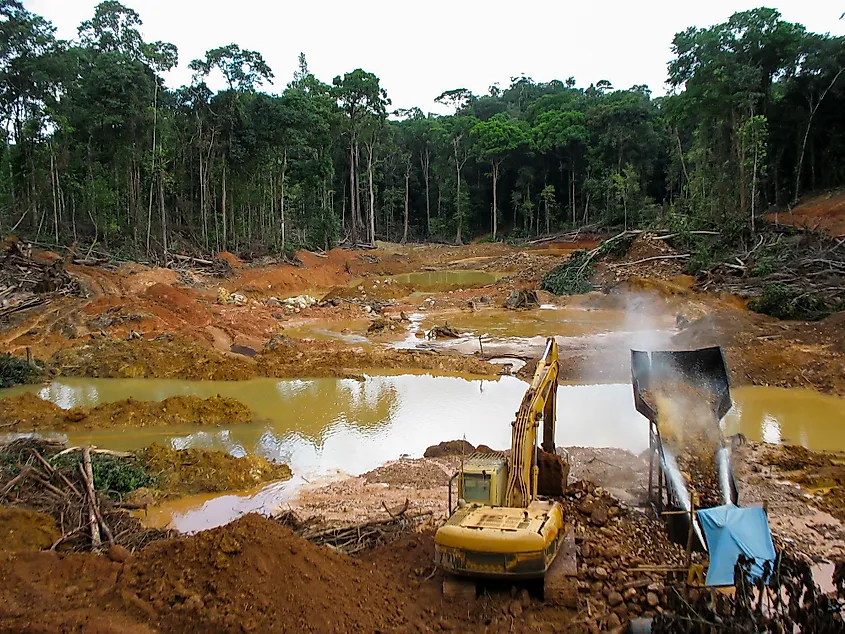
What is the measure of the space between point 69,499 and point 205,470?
221 cm

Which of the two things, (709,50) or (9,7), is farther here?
(709,50)

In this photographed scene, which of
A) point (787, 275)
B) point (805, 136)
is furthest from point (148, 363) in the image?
point (805, 136)

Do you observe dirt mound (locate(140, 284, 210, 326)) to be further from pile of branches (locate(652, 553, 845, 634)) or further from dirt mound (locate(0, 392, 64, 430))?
pile of branches (locate(652, 553, 845, 634))

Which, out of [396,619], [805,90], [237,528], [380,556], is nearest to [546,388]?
[380,556]

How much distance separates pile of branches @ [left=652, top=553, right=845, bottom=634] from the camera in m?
4.52

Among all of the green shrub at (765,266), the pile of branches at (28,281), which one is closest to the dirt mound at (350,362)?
the pile of branches at (28,281)

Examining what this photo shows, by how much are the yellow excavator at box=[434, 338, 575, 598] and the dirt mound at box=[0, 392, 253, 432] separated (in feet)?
24.2

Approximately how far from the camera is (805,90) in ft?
104

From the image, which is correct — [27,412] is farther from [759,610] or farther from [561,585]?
[759,610]

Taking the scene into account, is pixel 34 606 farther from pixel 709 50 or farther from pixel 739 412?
pixel 709 50

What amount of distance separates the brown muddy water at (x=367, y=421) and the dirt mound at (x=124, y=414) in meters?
0.31

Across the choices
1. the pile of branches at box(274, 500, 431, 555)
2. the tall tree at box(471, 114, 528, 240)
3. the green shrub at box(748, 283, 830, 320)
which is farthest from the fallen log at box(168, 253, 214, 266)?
the tall tree at box(471, 114, 528, 240)

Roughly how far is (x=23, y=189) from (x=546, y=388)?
32294 mm

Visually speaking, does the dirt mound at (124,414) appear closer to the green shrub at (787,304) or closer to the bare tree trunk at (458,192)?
the green shrub at (787,304)
